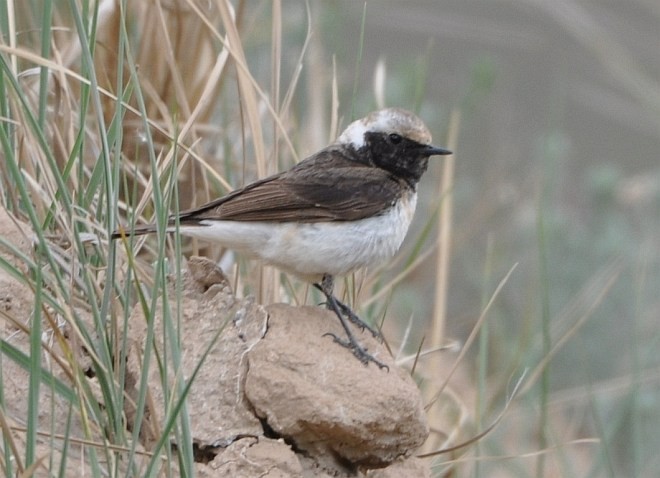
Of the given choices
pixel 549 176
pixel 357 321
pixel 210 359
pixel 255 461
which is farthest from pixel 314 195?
pixel 549 176

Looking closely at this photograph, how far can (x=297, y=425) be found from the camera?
317 cm

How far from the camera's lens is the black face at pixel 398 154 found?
4527mm

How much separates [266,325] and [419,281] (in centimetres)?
542

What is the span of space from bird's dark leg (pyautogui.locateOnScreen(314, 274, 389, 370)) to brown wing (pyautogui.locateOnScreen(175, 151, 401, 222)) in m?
0.22

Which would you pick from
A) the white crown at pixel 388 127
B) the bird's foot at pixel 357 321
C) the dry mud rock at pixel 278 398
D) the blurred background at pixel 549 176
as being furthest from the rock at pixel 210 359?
the blurred background at pixel 549 176

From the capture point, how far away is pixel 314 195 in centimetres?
417

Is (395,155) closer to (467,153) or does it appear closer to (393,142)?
(393,142)

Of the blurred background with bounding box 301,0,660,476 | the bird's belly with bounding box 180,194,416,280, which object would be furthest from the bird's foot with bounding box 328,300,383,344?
the blurred background with bounding box 301,0,660,476

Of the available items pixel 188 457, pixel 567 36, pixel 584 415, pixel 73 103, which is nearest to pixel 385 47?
pixel 567 36

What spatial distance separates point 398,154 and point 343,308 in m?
0.81

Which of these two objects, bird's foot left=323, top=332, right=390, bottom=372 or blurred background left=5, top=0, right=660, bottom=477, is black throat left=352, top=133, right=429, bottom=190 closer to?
blurred background left=5, top=0, right=660, bottom=477

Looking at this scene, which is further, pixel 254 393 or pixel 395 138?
pixel 395 138

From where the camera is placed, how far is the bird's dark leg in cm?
341

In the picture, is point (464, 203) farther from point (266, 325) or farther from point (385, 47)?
point (266, 325)
